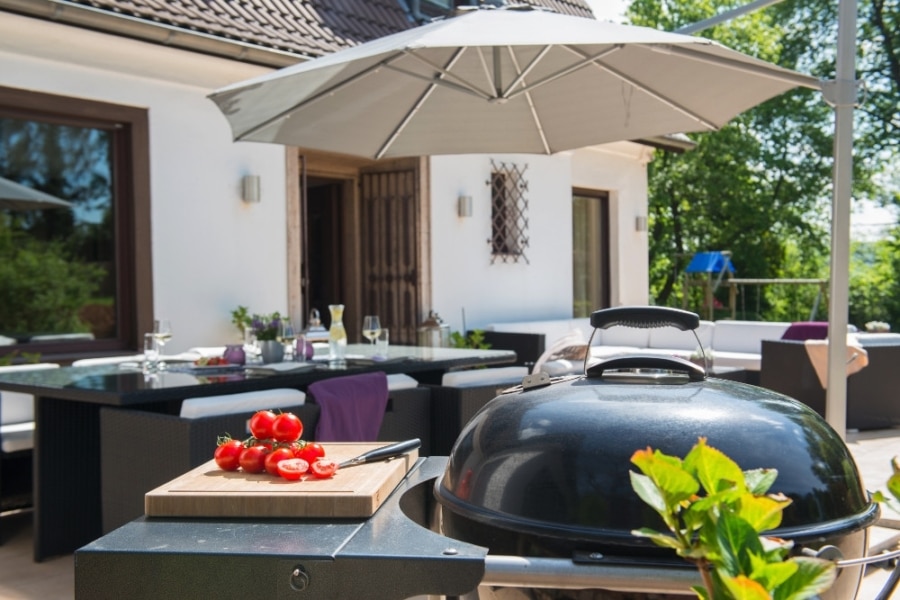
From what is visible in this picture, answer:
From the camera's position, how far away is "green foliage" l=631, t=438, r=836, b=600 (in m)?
0.81

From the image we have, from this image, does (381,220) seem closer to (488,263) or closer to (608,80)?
(488,263)

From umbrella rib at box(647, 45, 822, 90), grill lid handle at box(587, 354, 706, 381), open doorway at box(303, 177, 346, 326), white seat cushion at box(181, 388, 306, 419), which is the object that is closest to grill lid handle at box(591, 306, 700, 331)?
grill lid handle at box(587, 354, 706, 381)

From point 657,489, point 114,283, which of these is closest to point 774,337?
point 114,283

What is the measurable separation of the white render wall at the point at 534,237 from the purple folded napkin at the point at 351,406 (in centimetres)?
539

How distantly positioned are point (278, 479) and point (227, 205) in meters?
6.10

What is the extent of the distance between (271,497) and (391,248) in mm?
8282

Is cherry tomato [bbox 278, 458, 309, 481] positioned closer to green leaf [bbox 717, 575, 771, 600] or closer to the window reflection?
green leaf [bbox 717, 575, 771, 600]

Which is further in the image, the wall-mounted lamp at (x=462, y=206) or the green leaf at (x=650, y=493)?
the wall-mounted lamp at (x=462, y=206)

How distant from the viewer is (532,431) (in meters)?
1.53

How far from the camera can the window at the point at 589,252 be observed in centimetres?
1217

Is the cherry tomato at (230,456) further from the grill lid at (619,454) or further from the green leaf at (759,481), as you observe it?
the green leaf at (759,481)

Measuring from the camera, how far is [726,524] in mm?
846

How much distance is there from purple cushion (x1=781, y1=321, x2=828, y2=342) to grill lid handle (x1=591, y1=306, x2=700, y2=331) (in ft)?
22.6

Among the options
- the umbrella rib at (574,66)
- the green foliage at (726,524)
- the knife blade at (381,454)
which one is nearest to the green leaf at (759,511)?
the green foliage at (726,524)
